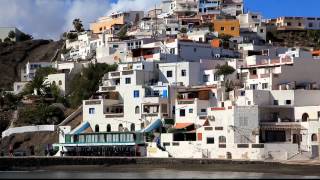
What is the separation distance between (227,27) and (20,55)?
4104 centimetres

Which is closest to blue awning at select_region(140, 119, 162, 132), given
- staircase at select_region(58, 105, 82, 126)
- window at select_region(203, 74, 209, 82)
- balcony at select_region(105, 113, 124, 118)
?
balcony at select_region(105, 113, 124, 118)

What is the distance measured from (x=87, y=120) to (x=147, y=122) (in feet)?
24.6

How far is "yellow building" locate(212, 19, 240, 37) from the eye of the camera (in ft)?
344

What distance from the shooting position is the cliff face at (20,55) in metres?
122

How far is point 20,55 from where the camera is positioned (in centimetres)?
12962

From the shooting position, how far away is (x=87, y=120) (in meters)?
75.4

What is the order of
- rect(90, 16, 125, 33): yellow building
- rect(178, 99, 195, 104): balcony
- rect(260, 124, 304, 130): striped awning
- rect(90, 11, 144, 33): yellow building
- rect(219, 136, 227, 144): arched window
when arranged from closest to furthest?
rect(260, 124, 304, 130): striped awning
rect(219, 136, 227, 144): arched window
rect(178, 99, 195, 104): balcony
rect(90, 11, 144, 33): yellow building
rect(90, 16, 125, 33): yellow building

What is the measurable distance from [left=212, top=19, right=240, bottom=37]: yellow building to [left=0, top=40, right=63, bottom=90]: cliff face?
2689 centimetres

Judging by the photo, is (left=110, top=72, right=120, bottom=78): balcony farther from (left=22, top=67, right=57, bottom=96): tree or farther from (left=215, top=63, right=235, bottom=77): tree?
(left=22, top=67, right=57, bottom=96): tree

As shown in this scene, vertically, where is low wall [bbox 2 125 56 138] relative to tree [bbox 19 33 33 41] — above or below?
below

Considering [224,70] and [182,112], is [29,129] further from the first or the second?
[224,70]

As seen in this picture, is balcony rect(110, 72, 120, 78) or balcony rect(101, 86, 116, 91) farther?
balcony rect(110, 72, 120, 78)

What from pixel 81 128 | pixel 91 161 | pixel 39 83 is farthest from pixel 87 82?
pixel 91 161

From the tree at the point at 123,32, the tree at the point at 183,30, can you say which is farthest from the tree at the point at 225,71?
the tree at the point at 183,30
